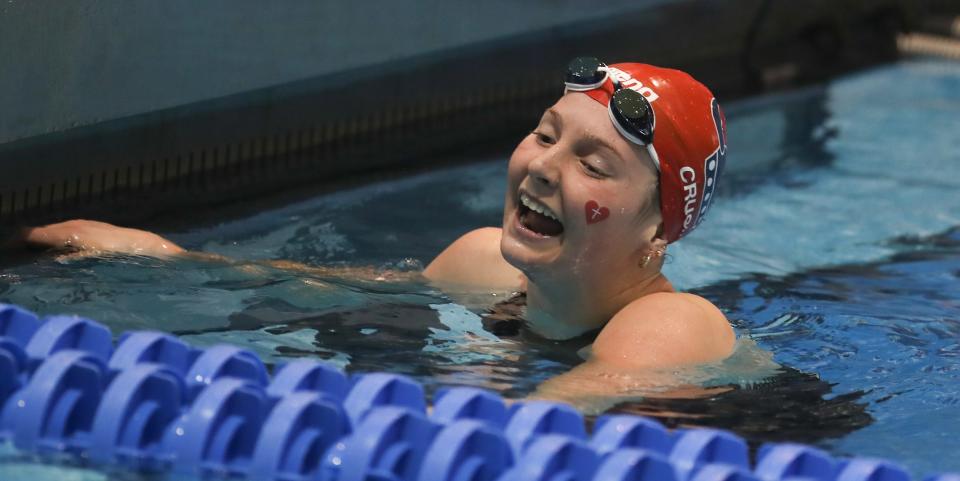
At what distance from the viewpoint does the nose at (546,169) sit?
376 cm

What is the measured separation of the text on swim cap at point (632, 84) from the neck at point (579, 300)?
0.52m

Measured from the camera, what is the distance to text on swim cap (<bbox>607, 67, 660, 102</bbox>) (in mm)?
3916

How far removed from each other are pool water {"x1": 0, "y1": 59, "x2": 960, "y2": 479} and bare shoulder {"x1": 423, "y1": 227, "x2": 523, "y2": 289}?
0.21 feet

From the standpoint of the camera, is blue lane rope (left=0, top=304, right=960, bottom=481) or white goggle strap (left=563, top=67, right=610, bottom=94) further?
white goggle strap (left=563, top=67, right=610, bottom=94)

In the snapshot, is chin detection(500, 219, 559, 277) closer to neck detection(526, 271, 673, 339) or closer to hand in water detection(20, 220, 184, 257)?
neck detection(526, 271, 673, 339)

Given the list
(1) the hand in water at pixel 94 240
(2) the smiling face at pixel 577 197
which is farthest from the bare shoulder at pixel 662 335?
(1) the hand in water at pixel 94 240

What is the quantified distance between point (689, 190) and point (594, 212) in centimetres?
33

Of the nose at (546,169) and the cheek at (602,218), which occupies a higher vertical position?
the nose at (546,169)

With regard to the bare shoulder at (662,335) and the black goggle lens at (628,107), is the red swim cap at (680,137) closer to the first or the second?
the black goggle lens at (628,107)

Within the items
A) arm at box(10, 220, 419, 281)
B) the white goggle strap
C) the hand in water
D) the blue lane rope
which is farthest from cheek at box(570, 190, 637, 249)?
the hand in water

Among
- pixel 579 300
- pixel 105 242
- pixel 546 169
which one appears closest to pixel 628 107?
pixel 546 169

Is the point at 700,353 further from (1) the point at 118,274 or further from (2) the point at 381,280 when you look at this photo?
(1) the point at 118,274

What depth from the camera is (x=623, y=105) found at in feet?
12.4

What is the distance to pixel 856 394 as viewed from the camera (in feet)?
13.2
